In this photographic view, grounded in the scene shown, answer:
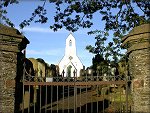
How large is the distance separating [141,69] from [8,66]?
3.08 metres

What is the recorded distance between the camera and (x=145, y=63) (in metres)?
6.29

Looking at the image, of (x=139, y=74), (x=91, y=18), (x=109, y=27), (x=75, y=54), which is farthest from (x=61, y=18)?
(x=75, y=54)

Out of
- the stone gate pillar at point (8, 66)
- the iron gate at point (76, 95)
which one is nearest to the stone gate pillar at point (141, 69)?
the iron gate at point (76, 95)

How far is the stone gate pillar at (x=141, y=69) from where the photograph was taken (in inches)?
244

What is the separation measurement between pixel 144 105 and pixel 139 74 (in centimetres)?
67

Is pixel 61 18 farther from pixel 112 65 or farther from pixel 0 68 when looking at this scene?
pixel 0 68

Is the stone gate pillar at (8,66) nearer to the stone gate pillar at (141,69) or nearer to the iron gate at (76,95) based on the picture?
the iron gate at (76,95)

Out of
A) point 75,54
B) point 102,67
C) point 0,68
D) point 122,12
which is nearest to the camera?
point 0,68

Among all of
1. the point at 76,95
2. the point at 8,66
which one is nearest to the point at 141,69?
the point at 76,95

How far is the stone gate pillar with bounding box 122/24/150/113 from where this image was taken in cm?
620

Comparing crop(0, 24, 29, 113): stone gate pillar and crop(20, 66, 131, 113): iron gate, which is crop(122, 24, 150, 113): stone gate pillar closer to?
crop(20, 66, 131, 113): iron gate

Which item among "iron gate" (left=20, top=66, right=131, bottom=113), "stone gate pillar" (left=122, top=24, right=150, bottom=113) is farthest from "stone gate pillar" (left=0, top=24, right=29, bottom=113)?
"stone gate pillar" (left=122, top=24, right=150, bottom=113)

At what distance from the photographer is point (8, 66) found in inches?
276

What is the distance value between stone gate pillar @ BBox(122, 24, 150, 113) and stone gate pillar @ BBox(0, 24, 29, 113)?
2742 mm
